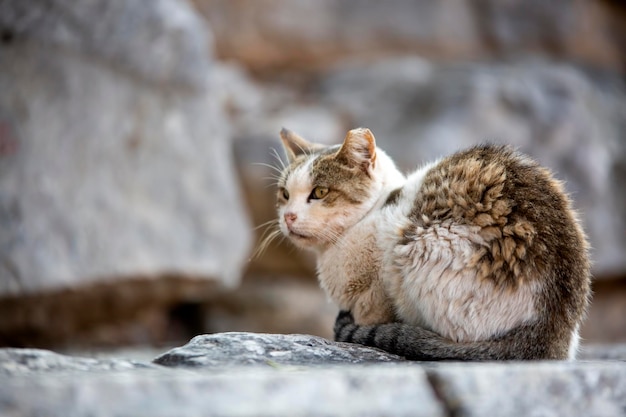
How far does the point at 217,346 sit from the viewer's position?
83.4 inches

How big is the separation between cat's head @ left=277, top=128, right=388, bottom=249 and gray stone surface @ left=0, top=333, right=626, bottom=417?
28.1 inches

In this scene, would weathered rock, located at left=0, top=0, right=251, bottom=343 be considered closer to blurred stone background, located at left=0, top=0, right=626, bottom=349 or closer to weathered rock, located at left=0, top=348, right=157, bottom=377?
blurred stone background, located at left=0, top=0, right=626, bottom=349

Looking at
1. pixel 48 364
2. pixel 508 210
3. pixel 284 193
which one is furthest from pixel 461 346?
pixel 48 364

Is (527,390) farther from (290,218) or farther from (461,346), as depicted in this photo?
(290,218)

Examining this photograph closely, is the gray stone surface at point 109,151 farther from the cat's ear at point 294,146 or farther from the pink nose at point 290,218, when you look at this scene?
the pink nose at point 290,218

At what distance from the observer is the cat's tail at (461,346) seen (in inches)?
86.9

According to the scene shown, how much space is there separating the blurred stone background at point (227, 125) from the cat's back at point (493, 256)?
144 cm

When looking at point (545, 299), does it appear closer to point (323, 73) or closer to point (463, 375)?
point (463, 375)

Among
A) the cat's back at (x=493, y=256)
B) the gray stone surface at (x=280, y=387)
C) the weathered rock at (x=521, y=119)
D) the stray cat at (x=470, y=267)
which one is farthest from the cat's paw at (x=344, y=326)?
the weathered rock at (x=521, y=119)

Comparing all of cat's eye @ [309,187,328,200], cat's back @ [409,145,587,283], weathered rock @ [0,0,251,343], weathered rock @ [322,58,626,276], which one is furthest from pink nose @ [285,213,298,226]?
weathered rock @ [322,58,626,276]

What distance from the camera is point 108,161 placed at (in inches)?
200

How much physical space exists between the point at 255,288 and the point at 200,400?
5.41 metres

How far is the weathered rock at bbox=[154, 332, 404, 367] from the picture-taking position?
2010 mm

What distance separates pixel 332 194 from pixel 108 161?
283cm
